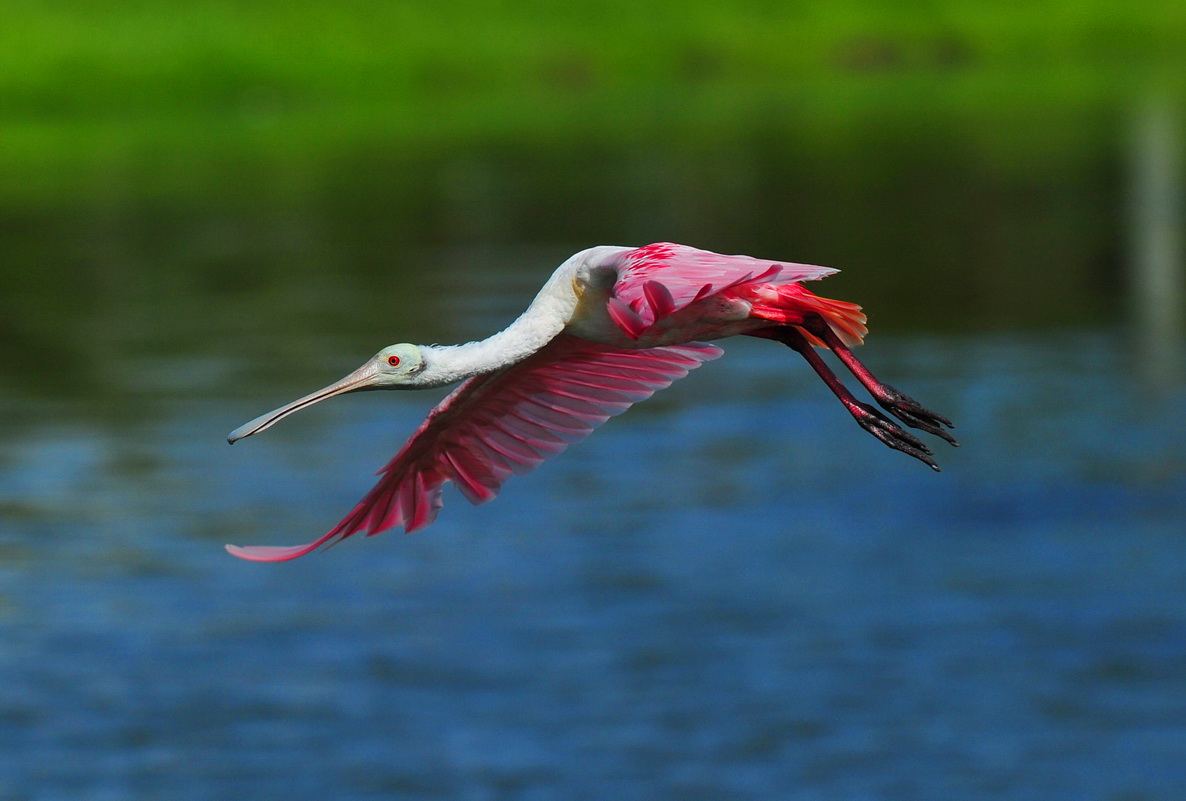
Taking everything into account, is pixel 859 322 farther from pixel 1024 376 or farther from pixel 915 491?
pixel 1024 376

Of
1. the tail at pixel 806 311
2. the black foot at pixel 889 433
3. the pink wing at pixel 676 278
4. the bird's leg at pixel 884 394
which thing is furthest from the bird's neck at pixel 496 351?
the black foot at pixel 889 433

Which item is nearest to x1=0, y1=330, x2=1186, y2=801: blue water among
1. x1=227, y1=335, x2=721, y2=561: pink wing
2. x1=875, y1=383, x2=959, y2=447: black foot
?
x1=227, y1=335, x2=721, y2=561: pink wing

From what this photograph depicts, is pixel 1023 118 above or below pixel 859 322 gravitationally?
below

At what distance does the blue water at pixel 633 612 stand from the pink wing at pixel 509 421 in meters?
5.29

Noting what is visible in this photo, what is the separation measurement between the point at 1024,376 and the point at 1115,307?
187 inches

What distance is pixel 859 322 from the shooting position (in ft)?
22.1

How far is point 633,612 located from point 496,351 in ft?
29.6

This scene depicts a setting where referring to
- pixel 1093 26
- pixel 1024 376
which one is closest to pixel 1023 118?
pixel 1093 26

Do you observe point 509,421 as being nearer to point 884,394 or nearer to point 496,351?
point 496,351

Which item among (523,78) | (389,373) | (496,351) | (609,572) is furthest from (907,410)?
(523,78)

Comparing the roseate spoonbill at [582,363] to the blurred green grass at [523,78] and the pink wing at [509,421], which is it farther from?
the blurred green grass at [523,78]

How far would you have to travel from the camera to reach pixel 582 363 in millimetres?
7688

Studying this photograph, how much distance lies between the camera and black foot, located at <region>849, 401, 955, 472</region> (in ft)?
21.1

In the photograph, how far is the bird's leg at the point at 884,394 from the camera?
6480 millimetres
